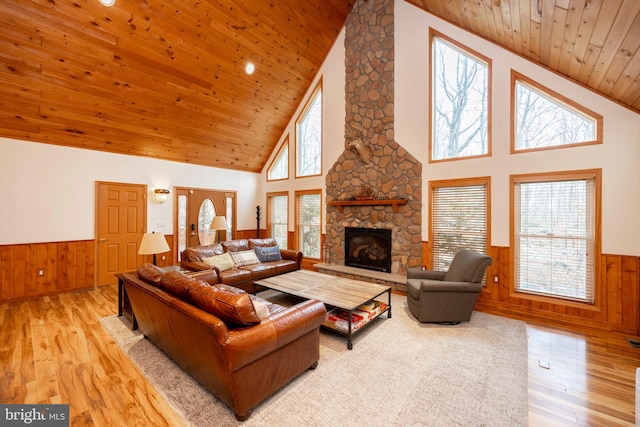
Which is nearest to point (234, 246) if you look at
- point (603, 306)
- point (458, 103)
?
point (458, 103)

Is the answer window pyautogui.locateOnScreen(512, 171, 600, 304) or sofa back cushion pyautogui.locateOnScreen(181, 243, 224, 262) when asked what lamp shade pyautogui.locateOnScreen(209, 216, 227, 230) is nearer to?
sofa back cushion pyautogui.locateOnScreen(181, 243, 224, 262)

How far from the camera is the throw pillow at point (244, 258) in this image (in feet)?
16.2

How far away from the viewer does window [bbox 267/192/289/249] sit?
7.29 m

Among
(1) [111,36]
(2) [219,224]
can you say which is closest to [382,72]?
(1) [111,36]

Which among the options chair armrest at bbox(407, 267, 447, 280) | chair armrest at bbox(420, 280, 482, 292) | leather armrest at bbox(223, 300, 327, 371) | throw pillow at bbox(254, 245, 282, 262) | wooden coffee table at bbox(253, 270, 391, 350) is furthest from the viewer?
throw pillow at bbox(254, 245, 282, 262)

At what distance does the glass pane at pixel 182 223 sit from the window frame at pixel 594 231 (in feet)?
21.3

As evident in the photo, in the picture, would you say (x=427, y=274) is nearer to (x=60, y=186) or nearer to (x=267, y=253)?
(x=267, y=253)

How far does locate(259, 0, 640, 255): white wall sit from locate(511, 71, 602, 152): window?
83 mm

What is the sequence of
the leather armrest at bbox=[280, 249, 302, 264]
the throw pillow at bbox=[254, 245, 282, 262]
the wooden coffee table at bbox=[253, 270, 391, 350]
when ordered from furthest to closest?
1. the leather armrest at bbox=[280, 249, 302, 264]
2. the throw pillow at bbox=[254, 245, 282, 262]
3. the wooden coffee table at bbox=[253, 270, 391, 350]

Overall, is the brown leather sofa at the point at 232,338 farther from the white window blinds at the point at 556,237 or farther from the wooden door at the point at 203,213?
the wooden door at the point at 203,213

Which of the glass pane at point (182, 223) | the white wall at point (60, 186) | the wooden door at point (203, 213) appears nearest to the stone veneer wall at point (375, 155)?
the wooden door at point (203, 213)

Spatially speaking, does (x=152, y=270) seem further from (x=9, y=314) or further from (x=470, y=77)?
(x=470, y=77)

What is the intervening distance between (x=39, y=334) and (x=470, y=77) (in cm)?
704

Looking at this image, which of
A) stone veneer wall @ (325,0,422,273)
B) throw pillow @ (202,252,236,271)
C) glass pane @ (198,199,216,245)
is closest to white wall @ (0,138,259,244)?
glass pane @ (198,199,216,245)
